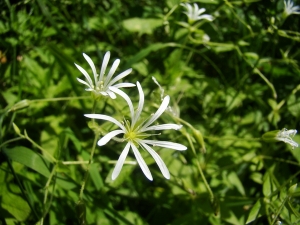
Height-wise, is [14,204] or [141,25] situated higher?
[141,25]

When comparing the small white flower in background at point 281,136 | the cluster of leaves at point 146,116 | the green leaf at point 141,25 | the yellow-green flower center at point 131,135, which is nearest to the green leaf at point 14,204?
the cluster of leaves at point 146,116

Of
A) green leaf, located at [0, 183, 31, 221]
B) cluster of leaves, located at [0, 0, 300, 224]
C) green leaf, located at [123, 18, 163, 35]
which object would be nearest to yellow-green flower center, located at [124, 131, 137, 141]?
cluster of leaves, located at [0, 0, 300, 224]

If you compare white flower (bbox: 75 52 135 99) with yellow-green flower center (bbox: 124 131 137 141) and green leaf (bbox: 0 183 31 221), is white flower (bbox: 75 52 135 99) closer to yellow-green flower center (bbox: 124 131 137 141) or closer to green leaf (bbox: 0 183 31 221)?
yellow-green flower center (bbox: 124 131 137 141)

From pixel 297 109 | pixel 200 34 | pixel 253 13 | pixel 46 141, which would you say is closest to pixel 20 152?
pixel 46 141

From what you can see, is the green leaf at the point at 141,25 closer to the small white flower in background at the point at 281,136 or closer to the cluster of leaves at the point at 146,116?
the cluster of leaves at the point at 146,116

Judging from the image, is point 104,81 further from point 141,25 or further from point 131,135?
point 141,25

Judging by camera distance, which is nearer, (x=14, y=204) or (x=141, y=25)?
(x=14, y=204)

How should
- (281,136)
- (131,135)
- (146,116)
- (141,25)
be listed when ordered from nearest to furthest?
(131,135) < (281,136) < (146,116) < (141,25)

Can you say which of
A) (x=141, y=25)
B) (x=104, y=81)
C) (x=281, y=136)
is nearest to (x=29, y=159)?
(x=104, y=81)
